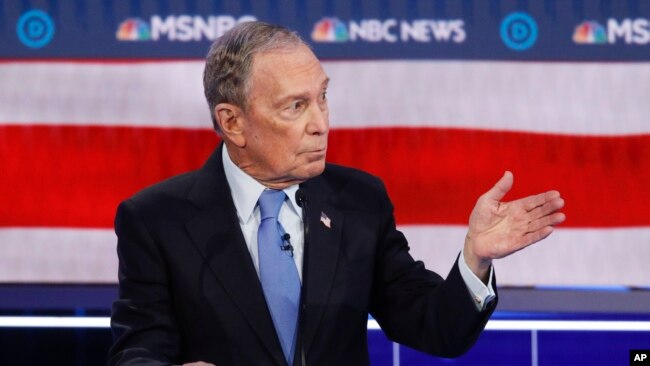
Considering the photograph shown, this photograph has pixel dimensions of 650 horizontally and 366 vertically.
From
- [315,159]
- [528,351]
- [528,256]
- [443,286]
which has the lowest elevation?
[528,351]

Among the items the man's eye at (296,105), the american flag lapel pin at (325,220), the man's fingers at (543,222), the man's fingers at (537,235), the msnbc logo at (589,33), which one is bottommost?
the american flag lapel pin at (325,220)

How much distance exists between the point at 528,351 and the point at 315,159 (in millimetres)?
1301

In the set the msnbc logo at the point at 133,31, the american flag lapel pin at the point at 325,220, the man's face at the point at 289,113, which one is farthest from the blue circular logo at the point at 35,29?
the american flag lapel pin at the point at 325,220

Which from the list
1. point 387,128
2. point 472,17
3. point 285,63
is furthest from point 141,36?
point 285,63

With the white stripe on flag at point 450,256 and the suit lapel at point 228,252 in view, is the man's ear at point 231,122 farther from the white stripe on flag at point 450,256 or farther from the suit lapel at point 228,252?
the white stripe on flag at point 450,256

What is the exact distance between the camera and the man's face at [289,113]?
5.92 feet

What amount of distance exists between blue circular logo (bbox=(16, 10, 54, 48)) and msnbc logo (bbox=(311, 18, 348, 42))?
768mm

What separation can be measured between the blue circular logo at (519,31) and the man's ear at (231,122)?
3.82ft

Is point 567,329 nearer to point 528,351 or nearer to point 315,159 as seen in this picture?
point 528,351

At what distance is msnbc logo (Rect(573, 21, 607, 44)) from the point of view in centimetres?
278

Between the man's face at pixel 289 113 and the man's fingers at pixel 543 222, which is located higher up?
the man's face at pixel 289 113

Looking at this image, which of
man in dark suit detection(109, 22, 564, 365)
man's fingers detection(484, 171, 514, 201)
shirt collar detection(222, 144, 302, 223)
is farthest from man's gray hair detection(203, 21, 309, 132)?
man's fingers detection(484, 171, 514, 201)

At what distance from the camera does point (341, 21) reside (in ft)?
9.19

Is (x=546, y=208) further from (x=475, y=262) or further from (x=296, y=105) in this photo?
(x=296, y=105)
